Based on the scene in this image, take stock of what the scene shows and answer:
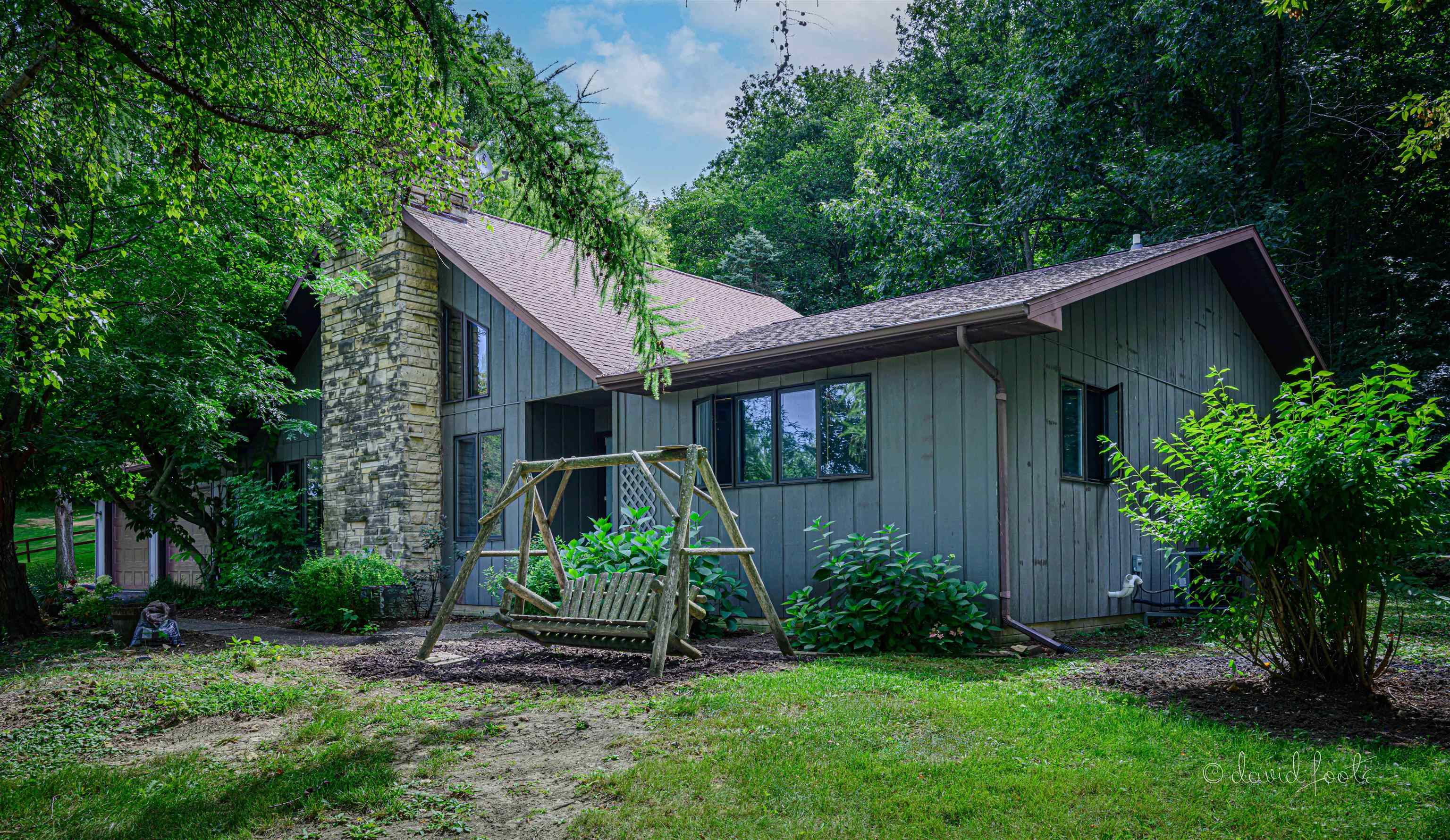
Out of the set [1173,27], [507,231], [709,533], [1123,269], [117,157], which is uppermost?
[1173,27]

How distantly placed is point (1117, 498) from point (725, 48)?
7492 millimetres

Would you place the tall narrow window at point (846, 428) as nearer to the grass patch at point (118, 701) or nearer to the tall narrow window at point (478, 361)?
the grass patch at point (118, 701)

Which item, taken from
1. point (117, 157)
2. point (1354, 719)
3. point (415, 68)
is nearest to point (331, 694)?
point (415, 68)

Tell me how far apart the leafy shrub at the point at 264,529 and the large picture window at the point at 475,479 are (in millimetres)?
3192

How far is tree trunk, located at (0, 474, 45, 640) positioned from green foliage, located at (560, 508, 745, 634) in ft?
20.4

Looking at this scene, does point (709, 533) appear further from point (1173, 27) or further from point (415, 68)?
point (1173, 27)

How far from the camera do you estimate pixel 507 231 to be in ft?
53.6

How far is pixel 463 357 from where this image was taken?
13969 millimetres

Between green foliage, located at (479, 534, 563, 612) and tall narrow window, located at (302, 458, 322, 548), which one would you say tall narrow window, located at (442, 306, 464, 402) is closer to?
tall narrow window, located at (302, 458, 322, 548)

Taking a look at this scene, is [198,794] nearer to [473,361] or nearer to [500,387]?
[500,387]

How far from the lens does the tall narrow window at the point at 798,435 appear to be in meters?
10.0

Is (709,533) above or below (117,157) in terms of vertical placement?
below

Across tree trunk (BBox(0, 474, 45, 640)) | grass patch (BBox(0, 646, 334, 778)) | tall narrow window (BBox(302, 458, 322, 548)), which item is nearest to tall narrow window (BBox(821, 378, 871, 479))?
grass patch (BBox(0, 646, 334, 778))

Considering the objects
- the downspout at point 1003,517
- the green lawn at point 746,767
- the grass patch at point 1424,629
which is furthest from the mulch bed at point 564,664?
the grass patch at point 1424,629
